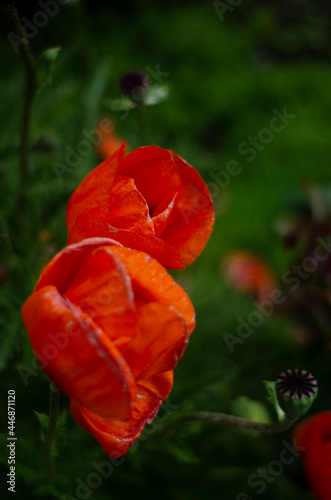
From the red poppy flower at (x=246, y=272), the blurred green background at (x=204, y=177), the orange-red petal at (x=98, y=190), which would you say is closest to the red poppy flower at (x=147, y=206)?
the orange-red petal at (x=98, y=190)

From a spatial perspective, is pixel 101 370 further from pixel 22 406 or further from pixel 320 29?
pixel 320 29

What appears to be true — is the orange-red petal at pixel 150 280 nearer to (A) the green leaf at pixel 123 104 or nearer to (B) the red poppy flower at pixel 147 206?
(B) the red poppy flower at pixel 147 206

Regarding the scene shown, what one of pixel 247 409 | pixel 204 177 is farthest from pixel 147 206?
pixel 204 177

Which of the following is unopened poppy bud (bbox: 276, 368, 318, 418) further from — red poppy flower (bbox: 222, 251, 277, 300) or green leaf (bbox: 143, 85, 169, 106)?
red poppy flower (bbox: 222, 251, 277, 300)

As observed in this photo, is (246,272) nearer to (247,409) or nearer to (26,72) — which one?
(247,409)

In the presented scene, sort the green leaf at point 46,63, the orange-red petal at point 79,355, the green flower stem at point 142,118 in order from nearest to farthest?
the orange-red petal at point 79,355
the green leaf at point 46,63
the green flower stem at point 142,118

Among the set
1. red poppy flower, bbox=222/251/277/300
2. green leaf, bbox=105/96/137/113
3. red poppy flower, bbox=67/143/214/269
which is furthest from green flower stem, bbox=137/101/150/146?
red poppy flower, bbox=222/251/277/300
